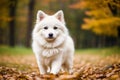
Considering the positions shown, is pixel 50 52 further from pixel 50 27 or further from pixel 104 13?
pixel 104 13

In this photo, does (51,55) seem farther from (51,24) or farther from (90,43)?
(90,43)

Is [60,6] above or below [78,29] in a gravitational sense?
above

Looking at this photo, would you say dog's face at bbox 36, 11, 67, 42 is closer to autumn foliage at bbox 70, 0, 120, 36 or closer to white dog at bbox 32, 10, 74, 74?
white dog at bbox 32, 10, 74, 74

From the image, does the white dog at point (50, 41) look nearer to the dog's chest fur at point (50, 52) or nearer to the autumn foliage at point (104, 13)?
the dog's chest fur at point (50, 52)

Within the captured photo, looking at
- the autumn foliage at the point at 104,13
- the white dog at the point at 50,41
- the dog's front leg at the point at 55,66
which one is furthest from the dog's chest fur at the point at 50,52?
the autumn foliage at the point at 104,13

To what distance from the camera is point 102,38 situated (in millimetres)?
41469

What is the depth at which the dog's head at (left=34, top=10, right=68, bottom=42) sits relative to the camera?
22.7 feet

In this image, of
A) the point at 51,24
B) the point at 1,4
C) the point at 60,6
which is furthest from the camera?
the point at 60,6

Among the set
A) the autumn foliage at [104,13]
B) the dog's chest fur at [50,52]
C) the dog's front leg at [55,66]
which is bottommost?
the dog's front leg at [55,66]

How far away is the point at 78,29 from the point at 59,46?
118ft

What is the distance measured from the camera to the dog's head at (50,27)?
692 cm

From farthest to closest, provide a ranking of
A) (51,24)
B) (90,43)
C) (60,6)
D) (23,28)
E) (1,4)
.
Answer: (90,43)
(23,28)
(60,6)
(1,4)
(51,24)

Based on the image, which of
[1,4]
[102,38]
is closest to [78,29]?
[102,38]

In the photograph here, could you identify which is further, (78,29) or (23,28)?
(23,28)
